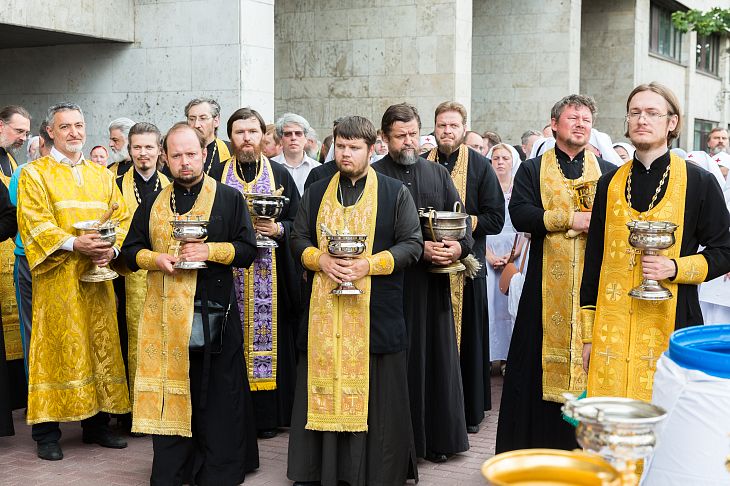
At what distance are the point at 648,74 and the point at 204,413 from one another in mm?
25393

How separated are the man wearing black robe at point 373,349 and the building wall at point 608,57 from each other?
21.7 meters

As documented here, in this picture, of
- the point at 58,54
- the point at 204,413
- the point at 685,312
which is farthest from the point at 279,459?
the point at 58,54

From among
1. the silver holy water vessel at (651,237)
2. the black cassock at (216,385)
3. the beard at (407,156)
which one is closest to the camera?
the silver holy water vessel at (651,237)

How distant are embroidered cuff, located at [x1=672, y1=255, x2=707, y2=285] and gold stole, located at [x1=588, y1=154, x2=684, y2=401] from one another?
42 mm

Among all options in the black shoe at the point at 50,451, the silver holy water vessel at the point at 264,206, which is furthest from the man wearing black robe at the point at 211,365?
the black shoe at the point at 50,451

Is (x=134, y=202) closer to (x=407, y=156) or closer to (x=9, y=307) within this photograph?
(x=9, y=307)

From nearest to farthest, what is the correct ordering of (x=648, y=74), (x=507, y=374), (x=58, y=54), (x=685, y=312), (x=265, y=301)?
(x=685, y=312) → (x=507, y=374) → (x=265, y=301) → (x=58, y=54) → (x=648, y=74)

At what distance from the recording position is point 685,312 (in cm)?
493

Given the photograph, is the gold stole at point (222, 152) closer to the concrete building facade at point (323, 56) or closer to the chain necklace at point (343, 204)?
the chain necklace at point (343, 204)

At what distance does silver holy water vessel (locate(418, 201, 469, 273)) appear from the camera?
21.1 feet

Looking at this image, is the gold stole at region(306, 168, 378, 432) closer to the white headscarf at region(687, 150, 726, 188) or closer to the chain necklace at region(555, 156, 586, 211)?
the chain necklace at region(555, 156, 586, 211)

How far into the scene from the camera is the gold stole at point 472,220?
7.44 metres

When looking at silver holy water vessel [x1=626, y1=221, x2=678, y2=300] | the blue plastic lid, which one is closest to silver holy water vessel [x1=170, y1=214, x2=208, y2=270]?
silver holy water vessel [x1=626, y1=221, x2=678, y2=300]

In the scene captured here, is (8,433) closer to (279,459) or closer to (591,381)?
(279,459)
